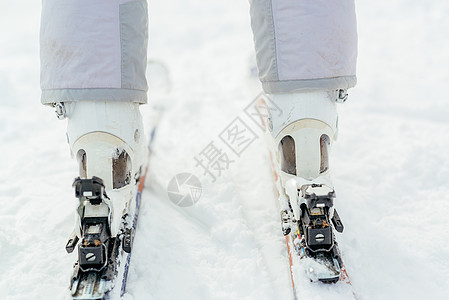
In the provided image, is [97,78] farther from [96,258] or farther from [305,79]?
[305,79]

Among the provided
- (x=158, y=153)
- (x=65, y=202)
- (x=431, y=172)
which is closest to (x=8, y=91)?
(x=158, y=153)

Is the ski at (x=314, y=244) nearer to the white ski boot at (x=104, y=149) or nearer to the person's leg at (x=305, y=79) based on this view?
the person's leg at (x=305, y=79)

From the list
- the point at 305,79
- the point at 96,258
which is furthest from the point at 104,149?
the point at 305,79

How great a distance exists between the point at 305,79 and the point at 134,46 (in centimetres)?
59

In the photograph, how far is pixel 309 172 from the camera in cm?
135

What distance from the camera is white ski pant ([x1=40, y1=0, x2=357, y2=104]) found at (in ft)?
3.90

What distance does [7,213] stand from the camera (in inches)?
63.4

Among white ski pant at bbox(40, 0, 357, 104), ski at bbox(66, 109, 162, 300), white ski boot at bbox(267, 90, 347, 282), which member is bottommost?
ski at bbox(66, 109, 162, 300)

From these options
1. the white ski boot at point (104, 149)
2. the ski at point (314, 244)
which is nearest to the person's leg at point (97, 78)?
the white ski boot at point (104, 149)

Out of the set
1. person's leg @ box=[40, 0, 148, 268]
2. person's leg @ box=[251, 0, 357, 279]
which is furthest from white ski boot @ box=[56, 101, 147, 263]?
person's leg @ box=[251, 0, 357, 279]

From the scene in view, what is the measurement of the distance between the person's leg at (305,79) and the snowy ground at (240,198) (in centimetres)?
28

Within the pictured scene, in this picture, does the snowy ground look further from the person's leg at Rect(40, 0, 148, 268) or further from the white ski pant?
the white ski pant

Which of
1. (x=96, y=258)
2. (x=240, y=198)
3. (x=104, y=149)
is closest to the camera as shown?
(x=96, y=258)

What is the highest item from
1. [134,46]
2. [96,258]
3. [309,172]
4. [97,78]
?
[134,46]
